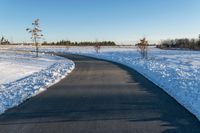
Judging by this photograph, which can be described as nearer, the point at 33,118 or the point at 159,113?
the point at 33,118

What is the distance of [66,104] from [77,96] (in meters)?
1.69

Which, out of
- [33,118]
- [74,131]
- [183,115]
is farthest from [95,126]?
[183,115]

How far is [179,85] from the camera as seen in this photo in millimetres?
14742

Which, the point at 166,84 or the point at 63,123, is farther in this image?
the point at 166,84

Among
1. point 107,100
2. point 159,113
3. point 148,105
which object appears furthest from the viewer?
point 107,100

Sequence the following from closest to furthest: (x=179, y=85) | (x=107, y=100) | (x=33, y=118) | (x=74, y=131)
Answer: (x=74, y=131)
(x=33, y=118)
(x=107, y=100)
(x=179, y=85)

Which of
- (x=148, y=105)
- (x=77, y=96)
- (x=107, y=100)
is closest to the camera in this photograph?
(x=148, y=105)

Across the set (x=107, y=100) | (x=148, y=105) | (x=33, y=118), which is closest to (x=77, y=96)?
(x=107, y=100)

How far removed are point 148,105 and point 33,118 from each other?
356 cm

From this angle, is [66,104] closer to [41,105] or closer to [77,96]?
Answer: [41,105]

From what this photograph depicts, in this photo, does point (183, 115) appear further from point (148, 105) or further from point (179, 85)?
point (179, 85)

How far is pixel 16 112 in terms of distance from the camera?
9.41m

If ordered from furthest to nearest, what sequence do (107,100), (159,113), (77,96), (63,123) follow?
(77,96), (107,100), (159,113), (63,123)

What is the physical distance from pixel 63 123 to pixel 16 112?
1940 mm
